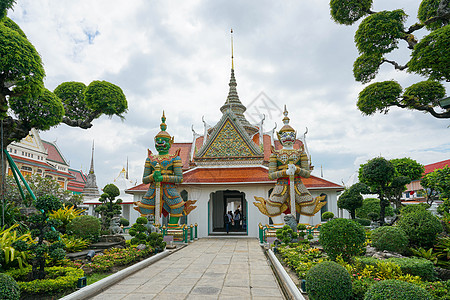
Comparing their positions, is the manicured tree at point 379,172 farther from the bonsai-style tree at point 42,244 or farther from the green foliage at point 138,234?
the bonsai-style tree at point 42,244

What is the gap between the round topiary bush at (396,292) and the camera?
2828 millimetres

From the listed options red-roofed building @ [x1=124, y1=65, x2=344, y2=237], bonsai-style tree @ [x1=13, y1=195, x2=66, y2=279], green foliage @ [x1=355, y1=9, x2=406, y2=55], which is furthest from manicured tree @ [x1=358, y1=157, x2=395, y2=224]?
bonsai-style tree @ [x1=13, y1=195, x2=66, y2=279]

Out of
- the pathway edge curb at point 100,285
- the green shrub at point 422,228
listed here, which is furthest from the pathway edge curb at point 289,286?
the green shrub at point 422,228

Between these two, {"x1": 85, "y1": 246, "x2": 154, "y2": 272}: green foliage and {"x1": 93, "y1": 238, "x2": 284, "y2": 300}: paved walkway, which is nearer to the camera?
{"x1": 93, "y1": 238, "x2": 284, "y2": 300}: paved walkway

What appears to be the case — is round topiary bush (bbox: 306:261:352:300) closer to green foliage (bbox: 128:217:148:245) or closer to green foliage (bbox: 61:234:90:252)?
green foliage (bbox: 128:217:148:245)

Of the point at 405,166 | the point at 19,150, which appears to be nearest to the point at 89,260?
the point at 405,166

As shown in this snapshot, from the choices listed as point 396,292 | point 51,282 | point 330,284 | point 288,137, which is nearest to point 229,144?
point 288,137

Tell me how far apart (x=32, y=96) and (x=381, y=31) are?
31.8 ft

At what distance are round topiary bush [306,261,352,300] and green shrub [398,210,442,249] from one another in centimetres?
401

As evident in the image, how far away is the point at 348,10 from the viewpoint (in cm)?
917

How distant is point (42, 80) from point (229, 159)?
32.2ft

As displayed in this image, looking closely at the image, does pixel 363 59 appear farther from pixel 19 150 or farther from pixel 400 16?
pixel 19 150

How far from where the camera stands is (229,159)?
1522cm

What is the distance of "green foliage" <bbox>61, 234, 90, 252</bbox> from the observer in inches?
311
